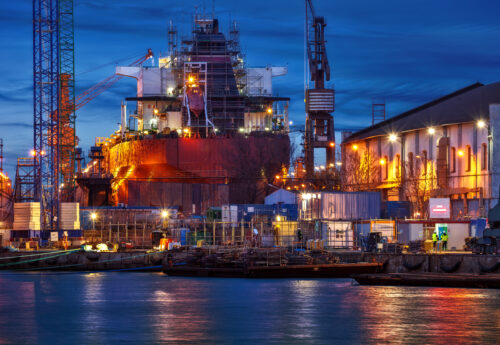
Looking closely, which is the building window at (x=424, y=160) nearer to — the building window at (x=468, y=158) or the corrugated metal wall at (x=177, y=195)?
the building window at (x=468, y=158)

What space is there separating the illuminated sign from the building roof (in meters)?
28.7

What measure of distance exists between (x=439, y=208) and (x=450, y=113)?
3603 cm

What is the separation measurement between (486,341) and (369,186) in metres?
A: 84.2

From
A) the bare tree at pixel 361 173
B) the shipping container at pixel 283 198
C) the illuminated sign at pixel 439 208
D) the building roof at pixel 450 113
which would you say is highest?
the building roof at pixel 450 113

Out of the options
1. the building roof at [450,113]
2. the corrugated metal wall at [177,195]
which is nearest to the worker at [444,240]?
the building roof at [450,113]

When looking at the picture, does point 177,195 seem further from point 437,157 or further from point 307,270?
point 307,270

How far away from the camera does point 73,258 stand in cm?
7850

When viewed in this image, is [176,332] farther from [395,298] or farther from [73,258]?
[73,258]

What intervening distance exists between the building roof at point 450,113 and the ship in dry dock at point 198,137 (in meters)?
15.5

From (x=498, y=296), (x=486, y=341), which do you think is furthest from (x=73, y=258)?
(x=486, y=341)

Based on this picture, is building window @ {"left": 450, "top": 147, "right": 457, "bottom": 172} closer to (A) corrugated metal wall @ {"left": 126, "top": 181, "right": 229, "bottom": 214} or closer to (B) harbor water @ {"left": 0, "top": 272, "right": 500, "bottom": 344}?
(A) corrugated metal wall @ {"left": 126, "top": 181, "right": 229, "bottom": 214}

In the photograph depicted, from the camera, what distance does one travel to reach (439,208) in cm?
7425

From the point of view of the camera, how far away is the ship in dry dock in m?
117

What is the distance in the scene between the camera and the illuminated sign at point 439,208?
243 ft
